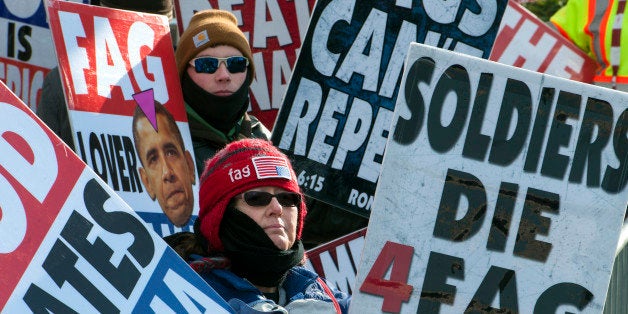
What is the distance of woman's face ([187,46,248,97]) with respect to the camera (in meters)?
5.39

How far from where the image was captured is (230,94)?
17.7 feet

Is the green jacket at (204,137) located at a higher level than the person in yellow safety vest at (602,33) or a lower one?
lower

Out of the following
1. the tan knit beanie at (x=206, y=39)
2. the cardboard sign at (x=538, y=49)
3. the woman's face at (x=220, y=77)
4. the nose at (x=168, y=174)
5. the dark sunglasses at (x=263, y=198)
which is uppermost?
the cardboard sign at (x=538, y=49)

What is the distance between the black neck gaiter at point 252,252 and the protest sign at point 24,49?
83.5 inches

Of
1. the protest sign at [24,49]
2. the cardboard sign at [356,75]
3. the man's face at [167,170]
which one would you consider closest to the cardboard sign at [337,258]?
the cardboard sign at [356,75]

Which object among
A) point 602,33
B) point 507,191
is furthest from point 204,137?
point 602,33

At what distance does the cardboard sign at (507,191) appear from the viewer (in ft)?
12.6

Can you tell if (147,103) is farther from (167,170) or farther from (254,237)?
(254,237)

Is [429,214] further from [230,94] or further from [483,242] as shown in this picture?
[230,94]

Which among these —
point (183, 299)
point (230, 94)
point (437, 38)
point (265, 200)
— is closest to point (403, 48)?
point (437, 38)

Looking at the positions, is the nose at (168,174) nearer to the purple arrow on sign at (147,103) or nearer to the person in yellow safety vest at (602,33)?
the purple arrow on sign at (147,103)

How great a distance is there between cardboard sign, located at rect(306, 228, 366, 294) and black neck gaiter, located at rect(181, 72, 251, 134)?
640 mm

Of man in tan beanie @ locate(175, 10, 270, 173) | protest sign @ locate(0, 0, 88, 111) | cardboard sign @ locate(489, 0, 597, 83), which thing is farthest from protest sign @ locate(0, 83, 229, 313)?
cardboard sign @ locate(489, 0, 597, 83)

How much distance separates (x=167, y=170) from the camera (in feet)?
16.6
